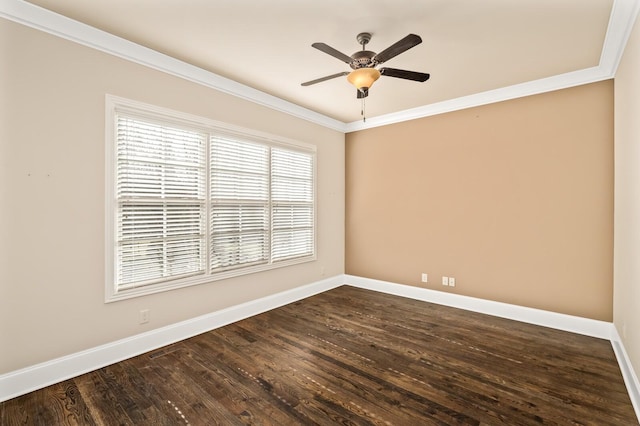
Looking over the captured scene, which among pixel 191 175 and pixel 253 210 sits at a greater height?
pixel 191 175

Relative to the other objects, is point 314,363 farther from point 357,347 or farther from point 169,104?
point 169,104

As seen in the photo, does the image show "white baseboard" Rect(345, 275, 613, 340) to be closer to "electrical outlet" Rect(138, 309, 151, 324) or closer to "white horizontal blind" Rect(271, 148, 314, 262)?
"white horizontal blind" Rect(271, 148, 314, 262)

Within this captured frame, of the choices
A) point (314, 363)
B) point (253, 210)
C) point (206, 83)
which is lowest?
point (314, 363)

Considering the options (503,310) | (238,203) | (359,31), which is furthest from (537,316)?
(238,203)

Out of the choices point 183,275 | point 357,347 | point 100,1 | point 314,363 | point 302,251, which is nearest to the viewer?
point 100,1

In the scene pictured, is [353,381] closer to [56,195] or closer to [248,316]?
[248,316]

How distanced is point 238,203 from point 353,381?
238 cm

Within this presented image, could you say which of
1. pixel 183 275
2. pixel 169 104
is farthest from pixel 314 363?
pixel 169 104

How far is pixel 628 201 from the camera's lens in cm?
249

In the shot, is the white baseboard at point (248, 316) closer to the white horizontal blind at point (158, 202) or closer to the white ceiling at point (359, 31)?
the white horizontal blind at point (158, 202)

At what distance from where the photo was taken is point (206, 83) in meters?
3.34

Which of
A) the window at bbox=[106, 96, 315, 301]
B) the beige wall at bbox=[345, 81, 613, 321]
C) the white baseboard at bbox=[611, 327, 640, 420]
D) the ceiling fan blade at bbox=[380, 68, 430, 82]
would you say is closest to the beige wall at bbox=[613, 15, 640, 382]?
the white baseboard at bbox=[611, 327, 640, 420]

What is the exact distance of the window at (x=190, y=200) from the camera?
2738 millimetres

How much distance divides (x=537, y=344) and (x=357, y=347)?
1.86 m
